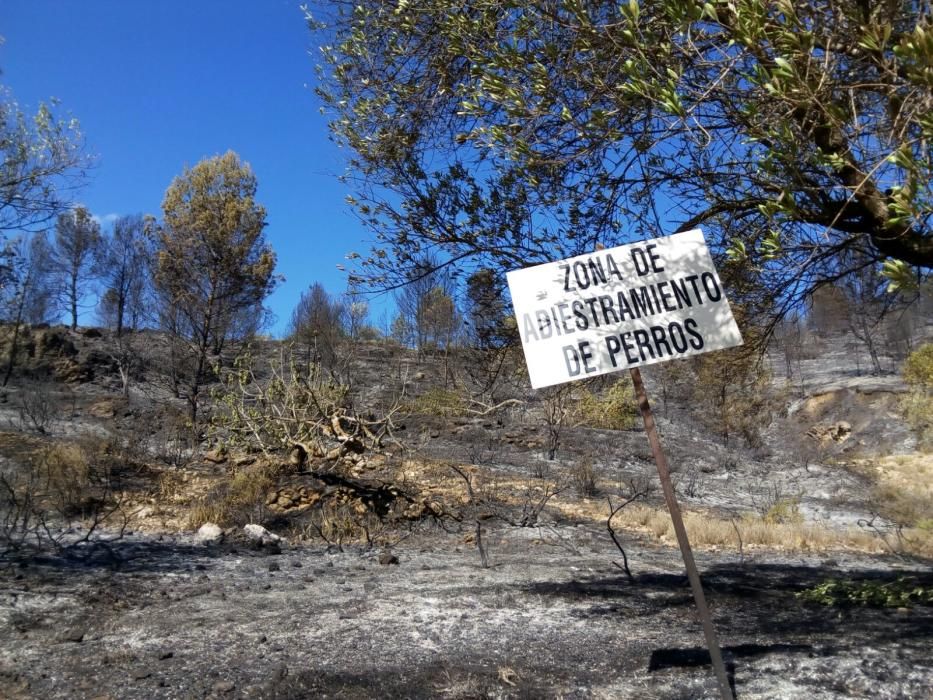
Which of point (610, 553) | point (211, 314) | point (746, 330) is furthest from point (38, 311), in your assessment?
point (746, 330)

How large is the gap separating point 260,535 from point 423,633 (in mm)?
4941

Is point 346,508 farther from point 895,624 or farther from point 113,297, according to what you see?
point 113,297

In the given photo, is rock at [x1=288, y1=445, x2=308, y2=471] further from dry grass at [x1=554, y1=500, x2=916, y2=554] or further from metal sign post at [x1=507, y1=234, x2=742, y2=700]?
metal sign post at [x1=507, y1=234, x2=742, y2=700]

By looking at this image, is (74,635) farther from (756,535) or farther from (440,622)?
(756,535)

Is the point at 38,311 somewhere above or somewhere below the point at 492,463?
above

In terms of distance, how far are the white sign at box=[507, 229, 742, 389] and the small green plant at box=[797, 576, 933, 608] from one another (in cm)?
306

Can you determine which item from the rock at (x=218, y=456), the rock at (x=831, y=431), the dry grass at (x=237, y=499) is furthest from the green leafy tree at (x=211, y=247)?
the rock at (x=831, y=431)

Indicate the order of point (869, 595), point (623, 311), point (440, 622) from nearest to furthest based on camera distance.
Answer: point (623, 311)
point (440, 622)
point (869, 595)

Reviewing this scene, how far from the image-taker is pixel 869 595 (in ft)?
17.5

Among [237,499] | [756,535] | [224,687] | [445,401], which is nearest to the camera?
[224,687]

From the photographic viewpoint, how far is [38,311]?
113 ft

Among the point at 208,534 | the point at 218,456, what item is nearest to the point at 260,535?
the point at 208,534

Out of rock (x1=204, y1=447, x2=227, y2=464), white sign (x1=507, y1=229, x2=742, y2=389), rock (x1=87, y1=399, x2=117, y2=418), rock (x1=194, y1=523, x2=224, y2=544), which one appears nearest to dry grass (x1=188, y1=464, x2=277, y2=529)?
rock (x1=194, y1=523, x2=224, y2=544)

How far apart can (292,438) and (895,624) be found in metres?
9.23
